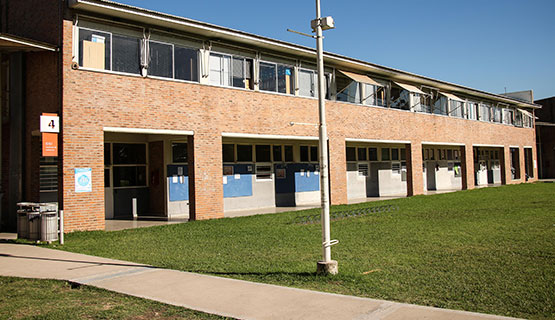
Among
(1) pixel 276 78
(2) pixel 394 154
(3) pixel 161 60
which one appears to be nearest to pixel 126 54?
(3) pixel 161 60

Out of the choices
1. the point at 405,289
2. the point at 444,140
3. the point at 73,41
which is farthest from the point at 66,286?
the point at 444,140

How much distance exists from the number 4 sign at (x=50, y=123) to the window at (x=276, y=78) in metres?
8.11

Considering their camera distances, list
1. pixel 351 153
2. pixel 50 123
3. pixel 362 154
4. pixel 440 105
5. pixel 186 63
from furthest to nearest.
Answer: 1. pixel 440 105
2. pixel 362 154
3. pixel 351 153
4. pixel 186 63
5. pixel 50 123

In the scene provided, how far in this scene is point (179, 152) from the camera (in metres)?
18.9

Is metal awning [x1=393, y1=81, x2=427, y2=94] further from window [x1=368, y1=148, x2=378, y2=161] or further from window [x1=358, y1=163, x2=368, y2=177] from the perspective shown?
window [x1=358, y1=163, x2=368, y2=177]

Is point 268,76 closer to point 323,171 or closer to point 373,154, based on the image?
point 373,154

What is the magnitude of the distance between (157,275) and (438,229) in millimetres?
7814

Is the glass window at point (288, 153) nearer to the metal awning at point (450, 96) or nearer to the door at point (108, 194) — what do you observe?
the door at point (108, 194)

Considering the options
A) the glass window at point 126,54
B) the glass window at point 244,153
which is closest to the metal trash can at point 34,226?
the glass window at point 126,54

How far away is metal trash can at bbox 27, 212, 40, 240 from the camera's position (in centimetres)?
1171

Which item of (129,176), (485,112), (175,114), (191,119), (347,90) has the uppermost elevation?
(485,112)

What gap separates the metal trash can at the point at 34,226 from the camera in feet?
38.4

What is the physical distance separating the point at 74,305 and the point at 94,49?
1017 centimetres

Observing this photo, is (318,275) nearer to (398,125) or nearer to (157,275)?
(157,275)
